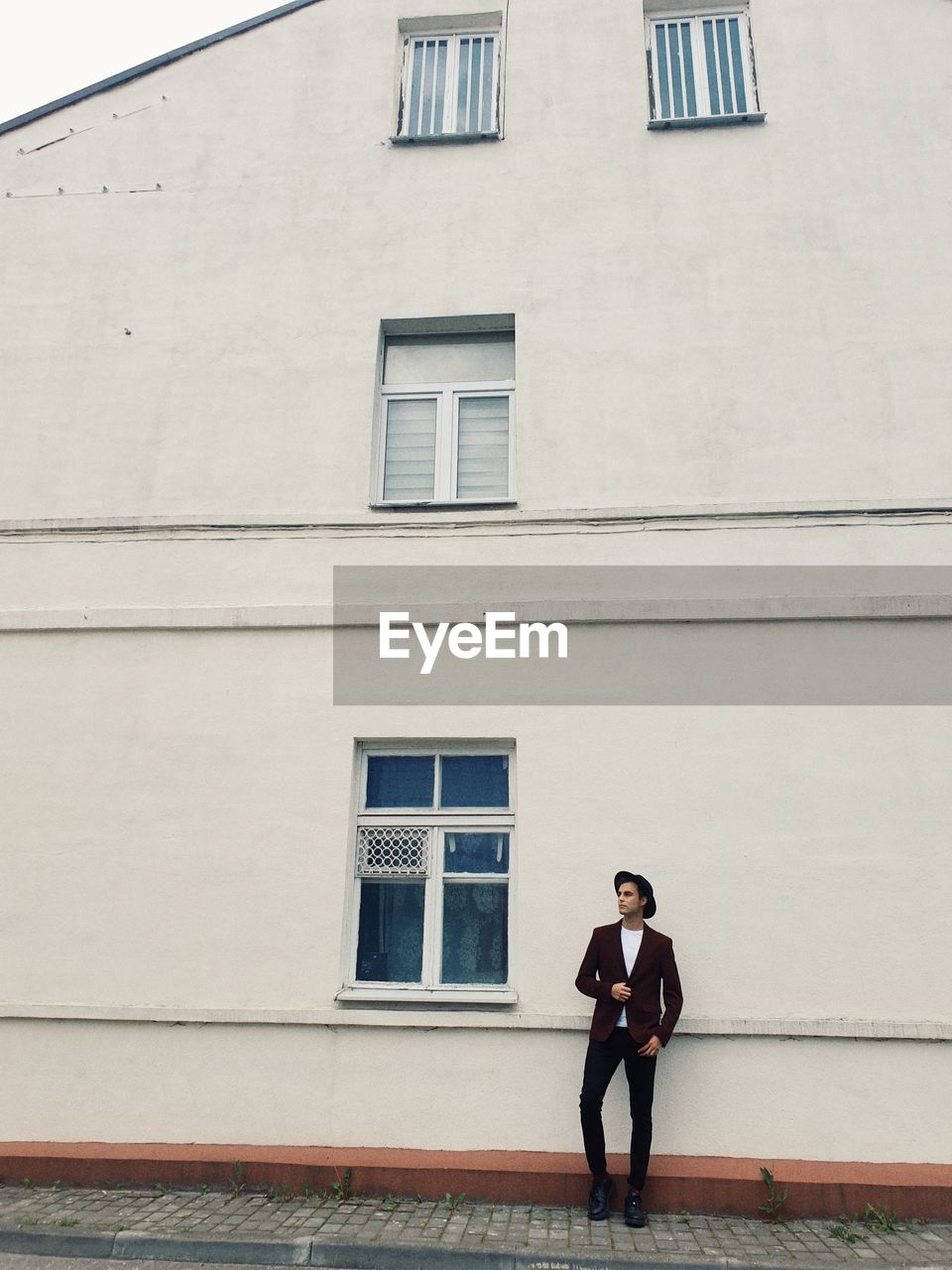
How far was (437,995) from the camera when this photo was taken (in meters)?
5.64

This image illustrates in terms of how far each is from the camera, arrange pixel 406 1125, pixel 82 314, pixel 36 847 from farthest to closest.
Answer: pixel 82 314 → pixel 36 847 → pixel 406 1125

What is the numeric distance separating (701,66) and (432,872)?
705 cm

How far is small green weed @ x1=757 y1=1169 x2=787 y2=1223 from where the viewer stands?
5004 millimetres

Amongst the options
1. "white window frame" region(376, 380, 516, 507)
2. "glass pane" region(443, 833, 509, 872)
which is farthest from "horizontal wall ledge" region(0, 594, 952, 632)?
"glass pane" region(443, 833, 509, 872)

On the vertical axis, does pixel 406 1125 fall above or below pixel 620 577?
below

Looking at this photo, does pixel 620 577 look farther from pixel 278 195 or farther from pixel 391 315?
pixel 278 195

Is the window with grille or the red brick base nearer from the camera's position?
the red brick base

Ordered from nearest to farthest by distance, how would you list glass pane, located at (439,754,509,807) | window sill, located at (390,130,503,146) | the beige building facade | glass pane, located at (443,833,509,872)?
the beige building facade < glass pane, located at (443,833,509,872) < glass pane, located at (439,754,509,807) < window sill, located at (390,130,503,146)

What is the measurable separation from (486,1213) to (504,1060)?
0.79 m

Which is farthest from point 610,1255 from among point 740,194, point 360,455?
point 740,194

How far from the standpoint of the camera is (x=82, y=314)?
7.41 meters

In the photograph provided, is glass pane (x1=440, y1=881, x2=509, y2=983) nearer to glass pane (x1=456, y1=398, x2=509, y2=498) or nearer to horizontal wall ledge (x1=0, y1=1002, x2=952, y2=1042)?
Answer: horizontal wall ledge (x1=0, y1=1002, x2=952, y2=1042)

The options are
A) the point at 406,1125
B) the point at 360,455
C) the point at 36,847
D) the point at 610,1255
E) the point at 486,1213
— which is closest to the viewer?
the point at 610,1255

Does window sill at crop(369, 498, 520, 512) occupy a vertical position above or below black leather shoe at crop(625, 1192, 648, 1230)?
above
